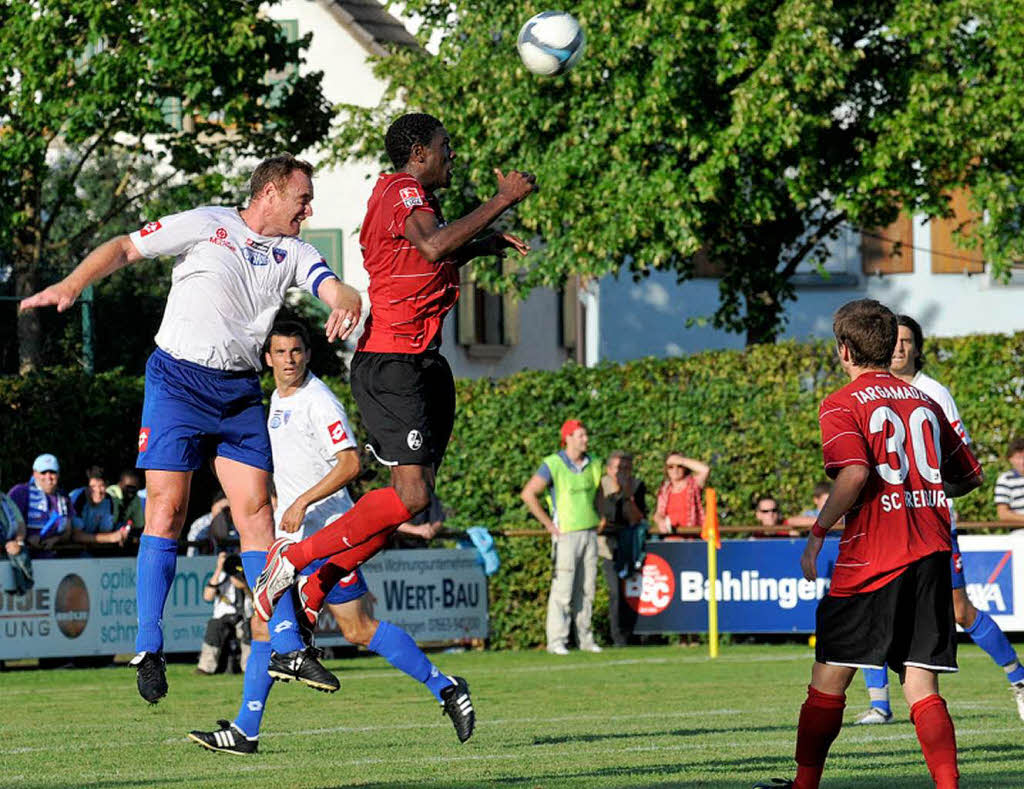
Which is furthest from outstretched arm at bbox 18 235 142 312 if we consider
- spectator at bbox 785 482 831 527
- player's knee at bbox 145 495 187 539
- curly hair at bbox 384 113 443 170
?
spectator at bbox 785 482 831 527

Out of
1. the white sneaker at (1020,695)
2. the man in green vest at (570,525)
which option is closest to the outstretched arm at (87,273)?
the white sneaker at (1020,695)

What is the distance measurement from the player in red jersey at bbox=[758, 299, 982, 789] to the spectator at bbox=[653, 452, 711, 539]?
15.2 m

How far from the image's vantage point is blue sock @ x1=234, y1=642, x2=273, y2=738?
9586mm

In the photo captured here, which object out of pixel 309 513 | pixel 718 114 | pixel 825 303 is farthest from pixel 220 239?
pixel 825 303

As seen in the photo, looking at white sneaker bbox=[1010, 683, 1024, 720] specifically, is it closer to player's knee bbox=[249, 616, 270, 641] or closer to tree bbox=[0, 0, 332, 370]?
player's knee bbox=[249, 616, 270, 641]

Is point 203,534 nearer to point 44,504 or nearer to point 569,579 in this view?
point 44,504

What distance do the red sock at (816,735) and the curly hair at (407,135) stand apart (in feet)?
11.1

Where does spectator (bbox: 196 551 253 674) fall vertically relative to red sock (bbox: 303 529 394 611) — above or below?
below

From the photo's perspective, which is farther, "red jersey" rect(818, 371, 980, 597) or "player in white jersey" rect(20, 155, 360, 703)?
"player in white jersey" rect(20, 155, 360, 703)

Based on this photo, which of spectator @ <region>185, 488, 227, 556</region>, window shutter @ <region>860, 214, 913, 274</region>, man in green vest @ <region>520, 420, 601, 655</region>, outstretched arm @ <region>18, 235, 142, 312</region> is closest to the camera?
outstretched arm @ <region>18, 235, 142, 312</region>

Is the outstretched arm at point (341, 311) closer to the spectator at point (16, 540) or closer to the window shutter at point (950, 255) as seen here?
the spectator at point (16, 540)

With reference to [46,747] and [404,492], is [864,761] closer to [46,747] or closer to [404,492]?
[404,492]

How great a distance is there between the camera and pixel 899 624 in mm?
7535

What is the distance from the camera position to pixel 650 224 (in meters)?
26.4
